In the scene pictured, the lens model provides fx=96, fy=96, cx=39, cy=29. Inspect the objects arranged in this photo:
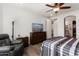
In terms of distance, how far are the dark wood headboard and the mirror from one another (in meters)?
0.49

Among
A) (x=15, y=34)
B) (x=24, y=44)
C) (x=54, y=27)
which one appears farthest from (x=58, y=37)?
(x=15, y=34)

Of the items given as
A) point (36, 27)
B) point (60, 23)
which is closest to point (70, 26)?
point (60, 23)

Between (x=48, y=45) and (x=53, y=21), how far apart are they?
1.64 feet

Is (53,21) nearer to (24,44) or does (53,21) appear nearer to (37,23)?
(37,23)

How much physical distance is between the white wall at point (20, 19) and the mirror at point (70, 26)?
1.63 ft

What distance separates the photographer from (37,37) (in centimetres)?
202

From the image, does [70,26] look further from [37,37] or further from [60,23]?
[37,37]

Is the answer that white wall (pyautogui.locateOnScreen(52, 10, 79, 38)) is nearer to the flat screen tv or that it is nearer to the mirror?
the mirror

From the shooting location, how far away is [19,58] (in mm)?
1042

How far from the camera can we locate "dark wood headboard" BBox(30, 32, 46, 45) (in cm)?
195

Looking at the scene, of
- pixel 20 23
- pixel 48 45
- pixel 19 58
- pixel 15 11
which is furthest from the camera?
pixel 48 45

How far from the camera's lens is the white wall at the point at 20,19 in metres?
1.69

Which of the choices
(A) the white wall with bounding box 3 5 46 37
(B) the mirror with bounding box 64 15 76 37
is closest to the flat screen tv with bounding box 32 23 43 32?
(A) the white wall with bounding box 3 5 46 37

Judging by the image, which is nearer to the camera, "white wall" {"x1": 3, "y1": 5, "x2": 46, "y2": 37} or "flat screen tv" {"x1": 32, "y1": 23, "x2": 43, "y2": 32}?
"white wall" {"x1": 3, "y1": 5, "x2": 46, "y2": 37}
